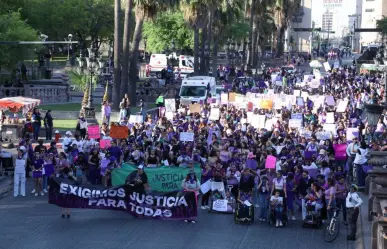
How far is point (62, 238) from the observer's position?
19656 mm

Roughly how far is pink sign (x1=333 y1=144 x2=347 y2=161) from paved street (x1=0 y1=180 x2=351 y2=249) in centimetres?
578

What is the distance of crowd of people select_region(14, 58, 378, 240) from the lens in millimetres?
21656

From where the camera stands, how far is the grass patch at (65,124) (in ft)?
129

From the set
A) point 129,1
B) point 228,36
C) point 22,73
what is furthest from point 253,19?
point 129,1

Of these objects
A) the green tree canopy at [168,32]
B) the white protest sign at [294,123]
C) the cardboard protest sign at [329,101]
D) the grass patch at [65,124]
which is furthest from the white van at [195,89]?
the green tree canopy at [168,32]

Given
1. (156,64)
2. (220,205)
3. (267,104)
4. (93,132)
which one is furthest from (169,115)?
(156,64)

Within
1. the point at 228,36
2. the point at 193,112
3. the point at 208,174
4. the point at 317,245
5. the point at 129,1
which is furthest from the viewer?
the point at 228,36

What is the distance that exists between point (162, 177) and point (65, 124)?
59.8 feet

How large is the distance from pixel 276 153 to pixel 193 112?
1096 cm

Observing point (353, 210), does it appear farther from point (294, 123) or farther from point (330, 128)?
point (294, 123)

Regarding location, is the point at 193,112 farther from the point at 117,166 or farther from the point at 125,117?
the point at 117,166

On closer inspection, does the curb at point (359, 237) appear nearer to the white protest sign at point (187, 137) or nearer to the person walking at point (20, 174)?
the white protest sign at point (187, 137)

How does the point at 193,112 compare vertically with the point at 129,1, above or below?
below

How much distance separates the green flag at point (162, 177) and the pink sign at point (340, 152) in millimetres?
5550
